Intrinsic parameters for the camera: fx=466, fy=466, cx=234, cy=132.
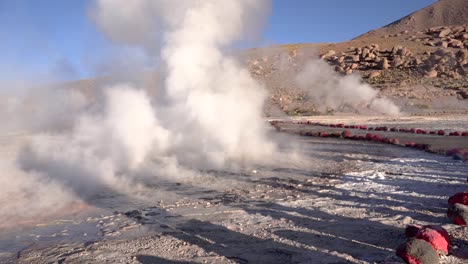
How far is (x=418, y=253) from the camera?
317cm

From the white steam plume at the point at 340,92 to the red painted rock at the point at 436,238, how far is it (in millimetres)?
21993

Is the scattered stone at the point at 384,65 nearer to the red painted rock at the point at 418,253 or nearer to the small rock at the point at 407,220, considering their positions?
the small rock at the point at 407,220

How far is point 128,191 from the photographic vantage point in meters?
6.25

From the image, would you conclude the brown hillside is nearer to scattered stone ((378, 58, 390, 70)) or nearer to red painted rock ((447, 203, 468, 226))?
scattered stone ((378, 58, 390, 70))

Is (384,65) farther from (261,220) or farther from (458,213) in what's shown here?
(261,220)

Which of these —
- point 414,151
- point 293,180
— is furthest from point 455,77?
point 293,180

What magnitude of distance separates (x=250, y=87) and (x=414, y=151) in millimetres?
3588

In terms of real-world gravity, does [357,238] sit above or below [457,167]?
below

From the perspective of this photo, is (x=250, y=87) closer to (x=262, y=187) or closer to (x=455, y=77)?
(x=262, y=187)

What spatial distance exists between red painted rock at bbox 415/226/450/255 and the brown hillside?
6965 centimetres

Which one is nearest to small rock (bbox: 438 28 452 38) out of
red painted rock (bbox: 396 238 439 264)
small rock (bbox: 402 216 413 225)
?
small rock (bbox: 402 216 413 225)

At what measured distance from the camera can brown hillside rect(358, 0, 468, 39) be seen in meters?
68.2

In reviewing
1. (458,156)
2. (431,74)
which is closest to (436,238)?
(458,156)

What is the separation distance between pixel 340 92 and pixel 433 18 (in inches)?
1979
